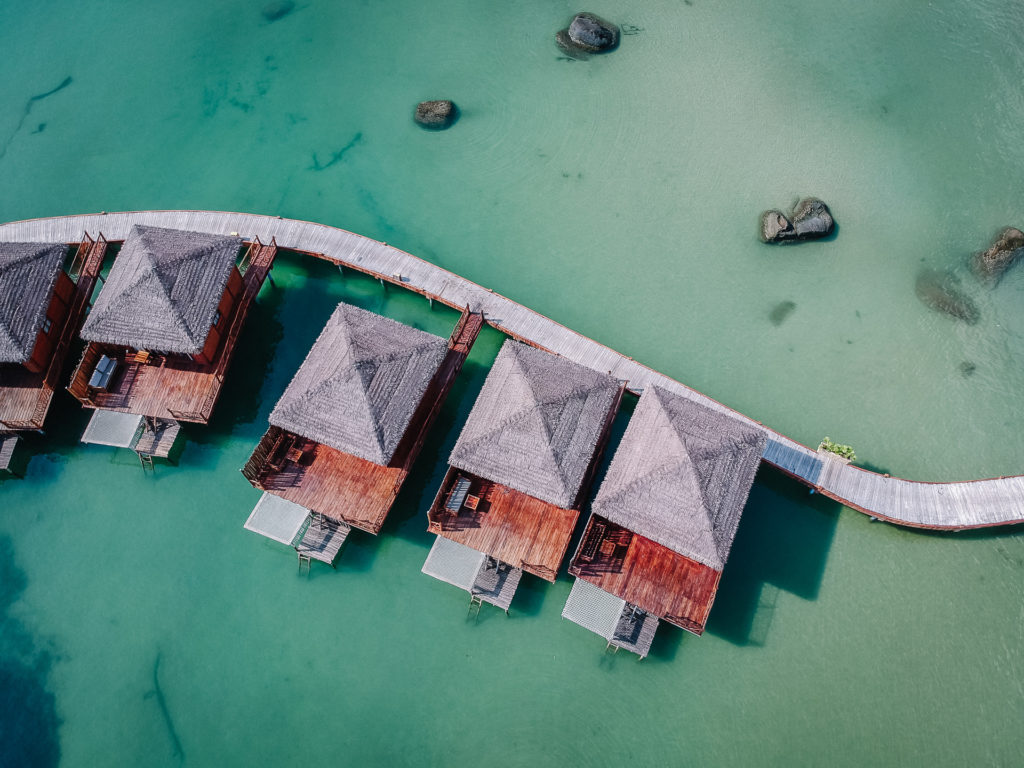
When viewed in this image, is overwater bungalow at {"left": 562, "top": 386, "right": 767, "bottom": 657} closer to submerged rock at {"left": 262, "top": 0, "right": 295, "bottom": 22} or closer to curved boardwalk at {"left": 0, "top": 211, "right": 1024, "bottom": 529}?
curved boardwalk at {"left": 0, "top": 211, "right": 1024, "bottom": 529}

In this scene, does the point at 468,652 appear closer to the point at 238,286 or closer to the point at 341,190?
the point at 238,286

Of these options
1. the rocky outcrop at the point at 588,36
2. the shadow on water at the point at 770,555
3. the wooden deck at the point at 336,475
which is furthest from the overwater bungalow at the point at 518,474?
the rocky outcrop at the point at 588,36

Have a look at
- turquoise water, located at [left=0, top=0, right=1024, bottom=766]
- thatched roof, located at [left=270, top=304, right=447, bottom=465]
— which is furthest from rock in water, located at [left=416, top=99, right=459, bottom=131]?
thatched roof, located at [left=270, top=304, right=447, bottom=465]

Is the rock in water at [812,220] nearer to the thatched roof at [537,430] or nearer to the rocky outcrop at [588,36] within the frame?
the rocky outcrop at [588,36]

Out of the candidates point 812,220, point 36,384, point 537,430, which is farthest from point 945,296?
point 36,384

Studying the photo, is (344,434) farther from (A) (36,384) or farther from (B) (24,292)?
(B) (24,292)
